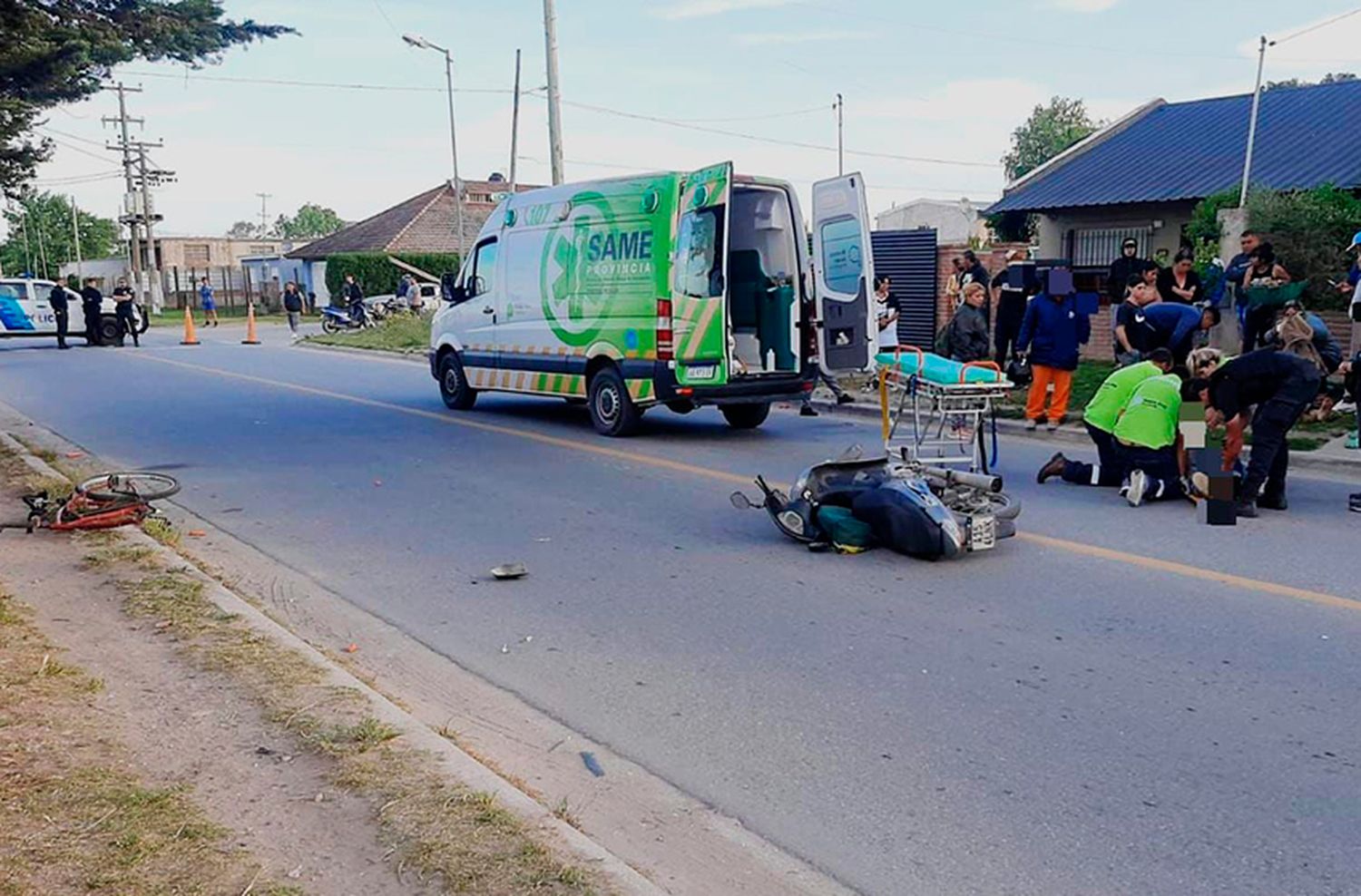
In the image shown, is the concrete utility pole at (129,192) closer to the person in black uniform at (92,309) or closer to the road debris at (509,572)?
the person in black uniform at (92,309)

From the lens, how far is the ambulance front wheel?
15297 mm

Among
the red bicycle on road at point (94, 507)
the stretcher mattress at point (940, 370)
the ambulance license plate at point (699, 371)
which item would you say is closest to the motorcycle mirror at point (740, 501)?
the stretcher mattress at point (940, 370)

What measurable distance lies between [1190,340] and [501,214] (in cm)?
782

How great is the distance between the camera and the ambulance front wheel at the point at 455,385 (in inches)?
602

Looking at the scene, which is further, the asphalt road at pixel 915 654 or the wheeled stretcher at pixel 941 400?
the wheeled stretcher at pixel 941 400

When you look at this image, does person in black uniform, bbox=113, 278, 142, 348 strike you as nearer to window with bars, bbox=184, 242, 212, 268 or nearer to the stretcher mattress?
the stretcher mattress

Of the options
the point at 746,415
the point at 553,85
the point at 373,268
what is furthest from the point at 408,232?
the point at 746,415

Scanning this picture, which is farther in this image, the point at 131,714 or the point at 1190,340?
the point at 1190,340

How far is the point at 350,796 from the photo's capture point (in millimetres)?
3910

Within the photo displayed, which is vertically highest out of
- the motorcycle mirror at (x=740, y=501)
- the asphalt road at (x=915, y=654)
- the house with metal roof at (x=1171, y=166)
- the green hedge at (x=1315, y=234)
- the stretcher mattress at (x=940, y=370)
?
the house with metal roof at (x=1171, y=166)

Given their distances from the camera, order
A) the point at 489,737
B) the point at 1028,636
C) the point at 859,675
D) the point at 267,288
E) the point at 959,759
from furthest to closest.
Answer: the point at 267,288
the point at 1028,636
the point at 859,675
the point at 489,737
the point at 959,759

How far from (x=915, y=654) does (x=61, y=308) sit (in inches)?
1115

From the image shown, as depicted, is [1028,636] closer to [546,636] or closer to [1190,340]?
[546,636]

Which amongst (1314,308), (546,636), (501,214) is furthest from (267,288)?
(546,636)
